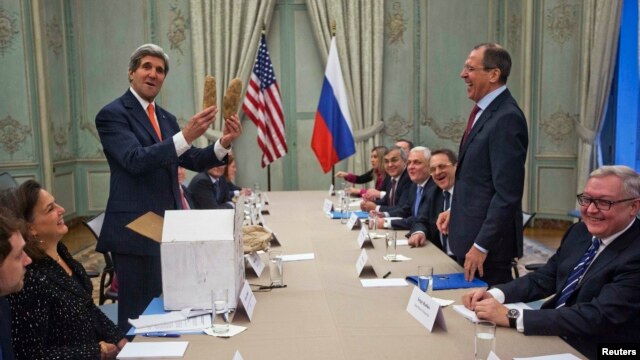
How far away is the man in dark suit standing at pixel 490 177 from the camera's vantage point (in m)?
2.69

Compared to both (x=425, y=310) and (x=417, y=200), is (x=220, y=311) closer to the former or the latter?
(x=425, y=310)

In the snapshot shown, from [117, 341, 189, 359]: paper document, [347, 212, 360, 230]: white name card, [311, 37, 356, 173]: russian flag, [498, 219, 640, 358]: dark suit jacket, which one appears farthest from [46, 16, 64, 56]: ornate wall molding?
[498, 219, 640, 358]: dark suit jacket

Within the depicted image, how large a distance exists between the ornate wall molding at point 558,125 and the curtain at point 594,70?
0.63 ft

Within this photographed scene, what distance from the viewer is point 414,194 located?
491cm

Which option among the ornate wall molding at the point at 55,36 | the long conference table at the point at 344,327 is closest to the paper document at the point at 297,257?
the long conference table at the point at 344,327

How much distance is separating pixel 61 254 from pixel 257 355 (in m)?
Result: 1.12

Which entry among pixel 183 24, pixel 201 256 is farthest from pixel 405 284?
pixel 183 24

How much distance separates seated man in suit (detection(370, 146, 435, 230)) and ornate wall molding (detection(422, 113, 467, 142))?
3.63 m

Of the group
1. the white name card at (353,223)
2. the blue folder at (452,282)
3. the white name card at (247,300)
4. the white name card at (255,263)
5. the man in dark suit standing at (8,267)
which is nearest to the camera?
the man in dark suit standing at (8,267)

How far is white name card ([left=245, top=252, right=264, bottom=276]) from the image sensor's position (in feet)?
8.97

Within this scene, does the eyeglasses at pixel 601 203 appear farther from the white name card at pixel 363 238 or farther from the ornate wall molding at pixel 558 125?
the ornate wall molding at pixel 558 125

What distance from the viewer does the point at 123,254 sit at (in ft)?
8.64

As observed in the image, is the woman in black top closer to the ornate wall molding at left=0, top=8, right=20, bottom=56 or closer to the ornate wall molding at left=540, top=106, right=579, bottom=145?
the ornate wall molding at left=0, top=8, right=20, bottom=56

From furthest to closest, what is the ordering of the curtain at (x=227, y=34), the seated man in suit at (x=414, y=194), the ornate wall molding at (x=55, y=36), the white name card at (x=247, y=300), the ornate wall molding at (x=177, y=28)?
1. the ornate wall molding at (x=177, y=28)
2. the curtain at (x=227, y=34)
3. the ornate wall molding at (x=55, y=36)
4. the seated man in suit at (x=414, y=194)
5. the white name card at (x=247, y=300)
